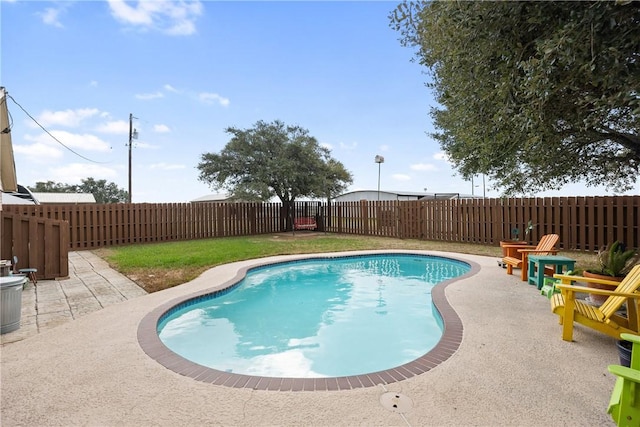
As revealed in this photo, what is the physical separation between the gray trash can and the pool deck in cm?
13

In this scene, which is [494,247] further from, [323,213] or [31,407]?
[31,407]

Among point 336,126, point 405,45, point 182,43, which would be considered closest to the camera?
point 405,45

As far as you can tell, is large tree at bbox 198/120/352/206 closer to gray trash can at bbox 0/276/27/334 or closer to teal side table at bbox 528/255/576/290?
teal side table at bbox 528/255/576/290

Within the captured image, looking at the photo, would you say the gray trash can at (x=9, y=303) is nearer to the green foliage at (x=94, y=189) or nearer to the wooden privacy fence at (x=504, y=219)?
the wooden privacy fence at (x=504, y=219)

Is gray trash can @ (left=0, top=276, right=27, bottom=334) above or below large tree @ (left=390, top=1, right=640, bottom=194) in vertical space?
below

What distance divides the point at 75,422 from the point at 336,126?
1581 cm

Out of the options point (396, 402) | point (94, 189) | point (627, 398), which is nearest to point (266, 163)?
point (396, 402)

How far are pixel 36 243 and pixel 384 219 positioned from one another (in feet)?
38.3

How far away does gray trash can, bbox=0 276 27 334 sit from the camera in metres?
3.48

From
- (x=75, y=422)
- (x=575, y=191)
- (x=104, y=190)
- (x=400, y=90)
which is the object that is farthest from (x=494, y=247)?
(x=104, y=190)

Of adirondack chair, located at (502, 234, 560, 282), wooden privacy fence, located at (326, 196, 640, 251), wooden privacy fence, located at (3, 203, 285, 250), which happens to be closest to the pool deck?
adirondack chair, located at (502, 234, 560, 282)

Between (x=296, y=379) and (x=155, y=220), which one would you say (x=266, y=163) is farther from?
(x=296, y=379)

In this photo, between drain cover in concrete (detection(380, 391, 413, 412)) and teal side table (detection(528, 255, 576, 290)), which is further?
teal side table (detection(528, 255, 576, 290))

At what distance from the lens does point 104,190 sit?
39.7 metres
